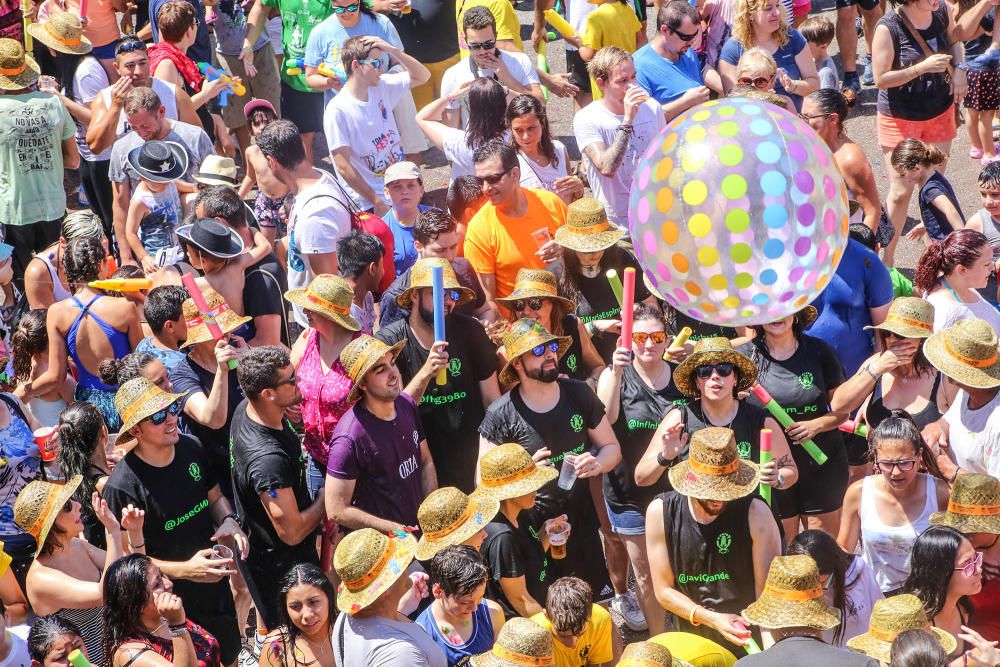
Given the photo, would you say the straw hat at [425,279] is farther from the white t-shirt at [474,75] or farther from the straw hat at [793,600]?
the white t-shirt at [474,75]

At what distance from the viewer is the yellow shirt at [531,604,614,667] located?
15.4ft

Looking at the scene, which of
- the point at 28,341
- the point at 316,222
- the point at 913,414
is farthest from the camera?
the point at 316,222

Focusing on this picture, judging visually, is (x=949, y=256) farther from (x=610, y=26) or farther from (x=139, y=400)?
(x=610, y=26)

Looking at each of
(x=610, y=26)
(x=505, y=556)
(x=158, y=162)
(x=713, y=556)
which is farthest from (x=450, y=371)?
(x=610, y=26)

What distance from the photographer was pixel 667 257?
4.75m

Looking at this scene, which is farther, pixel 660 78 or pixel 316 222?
pixel 660 78

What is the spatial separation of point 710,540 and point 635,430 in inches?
38.6

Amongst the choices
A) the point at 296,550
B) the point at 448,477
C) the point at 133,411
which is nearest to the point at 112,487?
the point at 133,411

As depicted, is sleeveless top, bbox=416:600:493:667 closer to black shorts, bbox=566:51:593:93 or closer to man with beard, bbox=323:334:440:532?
man with beard, bbox=323:334:440:532

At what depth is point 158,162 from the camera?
7.64 m

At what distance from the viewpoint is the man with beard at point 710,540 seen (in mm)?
4977

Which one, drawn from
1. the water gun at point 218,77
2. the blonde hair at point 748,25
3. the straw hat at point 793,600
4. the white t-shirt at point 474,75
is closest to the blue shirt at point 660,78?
the blonde hair at point 748,25

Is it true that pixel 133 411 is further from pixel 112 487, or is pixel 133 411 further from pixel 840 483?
pixel 840 483

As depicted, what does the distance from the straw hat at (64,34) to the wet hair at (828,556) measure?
6614 millimetres
